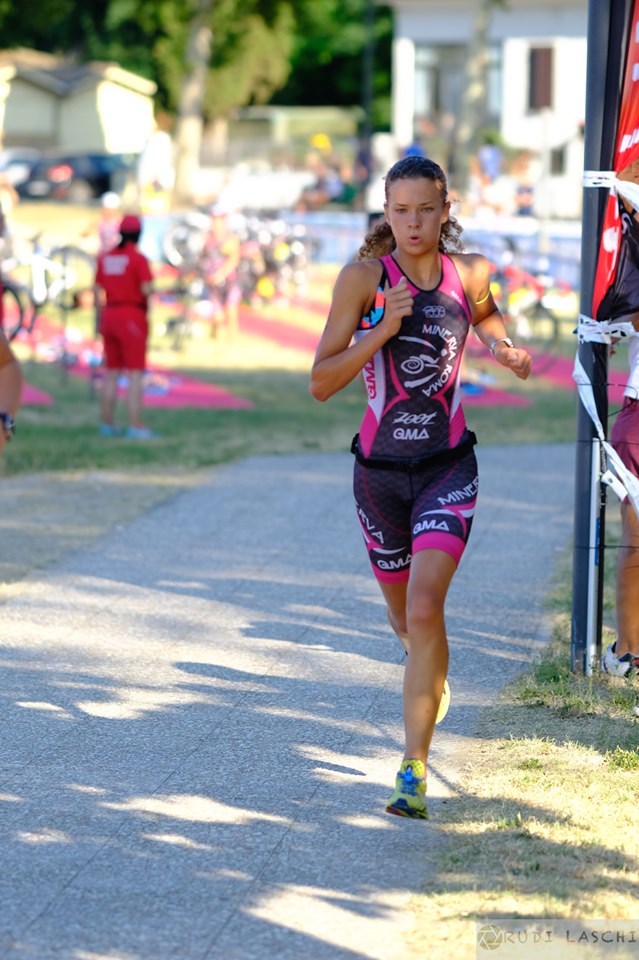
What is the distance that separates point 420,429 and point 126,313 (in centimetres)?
845

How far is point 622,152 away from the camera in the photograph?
235 inches

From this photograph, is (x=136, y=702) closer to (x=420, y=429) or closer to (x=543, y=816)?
(x=420, y=429)

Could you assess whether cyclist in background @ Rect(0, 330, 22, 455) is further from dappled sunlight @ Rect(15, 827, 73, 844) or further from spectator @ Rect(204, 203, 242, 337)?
spectator @ Rect(204, 203, 242, 337)

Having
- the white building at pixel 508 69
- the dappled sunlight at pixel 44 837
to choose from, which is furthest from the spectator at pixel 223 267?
the white building at pixel 508 69

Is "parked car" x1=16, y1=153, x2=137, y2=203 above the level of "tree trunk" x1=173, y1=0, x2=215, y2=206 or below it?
below

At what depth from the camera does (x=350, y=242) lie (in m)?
29.4

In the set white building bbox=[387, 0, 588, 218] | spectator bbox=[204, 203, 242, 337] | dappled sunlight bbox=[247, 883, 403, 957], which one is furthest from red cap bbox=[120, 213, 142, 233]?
white building bbox=[387, 0, 588, 218]

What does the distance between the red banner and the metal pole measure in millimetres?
28

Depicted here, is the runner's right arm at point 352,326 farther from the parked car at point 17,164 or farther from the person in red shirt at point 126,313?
the parked car at point 17,164

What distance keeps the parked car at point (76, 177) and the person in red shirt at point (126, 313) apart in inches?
1459

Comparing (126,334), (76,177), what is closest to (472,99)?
(76,177)

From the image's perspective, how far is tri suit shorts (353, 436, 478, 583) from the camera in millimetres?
4820

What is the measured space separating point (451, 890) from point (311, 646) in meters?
2.79

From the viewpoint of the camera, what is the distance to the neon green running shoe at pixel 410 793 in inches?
183
